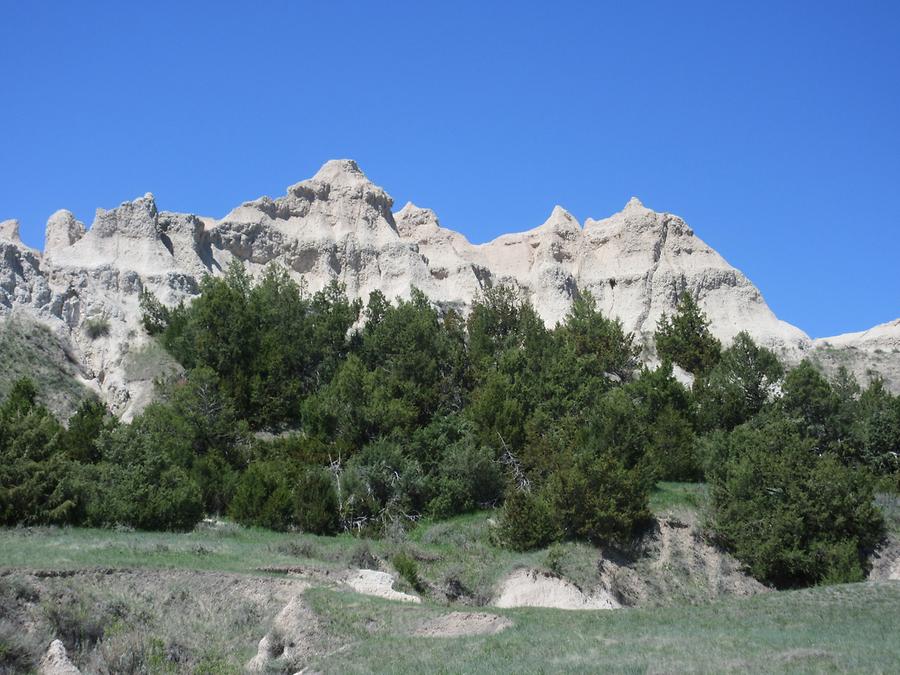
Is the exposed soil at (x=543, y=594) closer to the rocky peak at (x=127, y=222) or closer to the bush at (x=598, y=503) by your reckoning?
the bush at (x=598, y=503)

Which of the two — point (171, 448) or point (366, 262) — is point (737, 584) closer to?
point (171, 448)

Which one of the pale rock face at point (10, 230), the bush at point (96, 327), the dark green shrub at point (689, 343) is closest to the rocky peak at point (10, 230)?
the pale rock face at point (10, 230)

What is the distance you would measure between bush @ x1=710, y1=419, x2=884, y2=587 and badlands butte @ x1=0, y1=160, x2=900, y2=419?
2763 cm

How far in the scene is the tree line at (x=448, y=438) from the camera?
3409 cm

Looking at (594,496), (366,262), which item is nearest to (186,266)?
(366,262)

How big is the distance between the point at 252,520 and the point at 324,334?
17026 mm

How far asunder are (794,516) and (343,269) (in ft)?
134

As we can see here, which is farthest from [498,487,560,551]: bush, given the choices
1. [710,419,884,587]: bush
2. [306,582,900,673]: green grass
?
[306,582,900,673]: green grass

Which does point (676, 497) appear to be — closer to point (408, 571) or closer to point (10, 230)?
point (408, 571)

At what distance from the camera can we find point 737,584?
3472cm

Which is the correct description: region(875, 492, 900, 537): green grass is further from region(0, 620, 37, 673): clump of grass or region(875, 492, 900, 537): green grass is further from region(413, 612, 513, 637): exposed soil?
region(0, 620, 37, 673): clump of grass

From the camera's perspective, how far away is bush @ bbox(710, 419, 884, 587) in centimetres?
3419

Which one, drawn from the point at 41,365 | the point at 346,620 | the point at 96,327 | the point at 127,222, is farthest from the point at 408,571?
the point at 127,222

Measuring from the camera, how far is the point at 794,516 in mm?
34688
